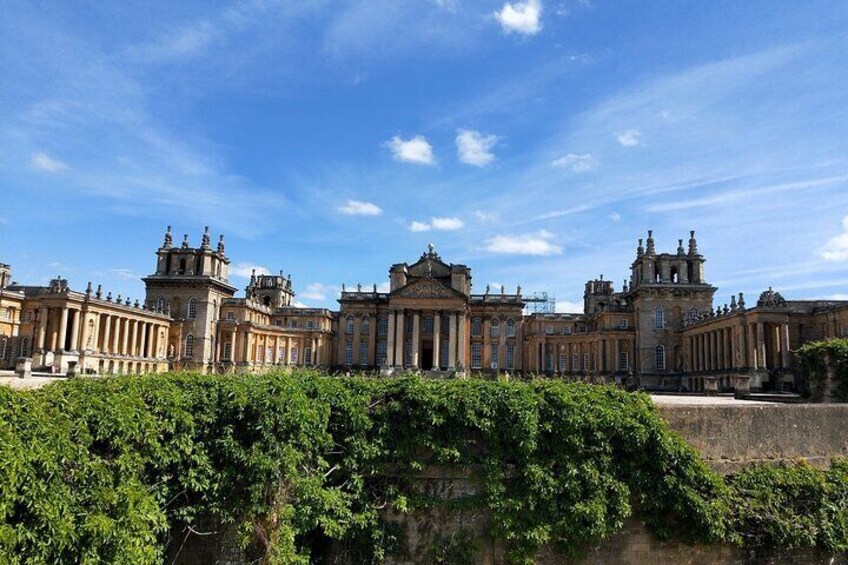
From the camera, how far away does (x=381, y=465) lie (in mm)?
11055

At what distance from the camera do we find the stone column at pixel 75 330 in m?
46.4

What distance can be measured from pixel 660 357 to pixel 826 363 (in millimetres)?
38578

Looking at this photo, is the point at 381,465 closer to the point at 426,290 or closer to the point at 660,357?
the point at 660,357

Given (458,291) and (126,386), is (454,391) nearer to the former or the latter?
(126,386)

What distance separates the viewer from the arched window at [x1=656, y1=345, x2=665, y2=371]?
55.0m

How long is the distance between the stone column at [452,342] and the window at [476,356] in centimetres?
489

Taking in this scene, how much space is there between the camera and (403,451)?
36.3ft

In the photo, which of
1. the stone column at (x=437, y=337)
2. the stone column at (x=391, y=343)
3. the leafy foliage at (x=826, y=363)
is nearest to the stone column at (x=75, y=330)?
the stone column at (x=391, y=343)

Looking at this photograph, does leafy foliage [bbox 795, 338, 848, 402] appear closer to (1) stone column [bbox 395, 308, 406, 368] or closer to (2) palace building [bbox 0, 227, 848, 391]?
(2) palace building [bbox 0, 227, 848, 391]

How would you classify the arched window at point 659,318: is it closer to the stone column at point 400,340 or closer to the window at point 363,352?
the stone column at point 400,340

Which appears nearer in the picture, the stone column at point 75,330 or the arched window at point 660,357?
the stone column at point 75,330


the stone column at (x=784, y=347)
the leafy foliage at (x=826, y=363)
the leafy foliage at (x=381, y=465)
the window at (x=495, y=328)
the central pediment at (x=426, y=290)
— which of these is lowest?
the leafy foliage at (x=381, y=465)

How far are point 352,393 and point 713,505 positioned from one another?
764 cm

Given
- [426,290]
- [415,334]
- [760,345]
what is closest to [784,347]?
[760,345]
